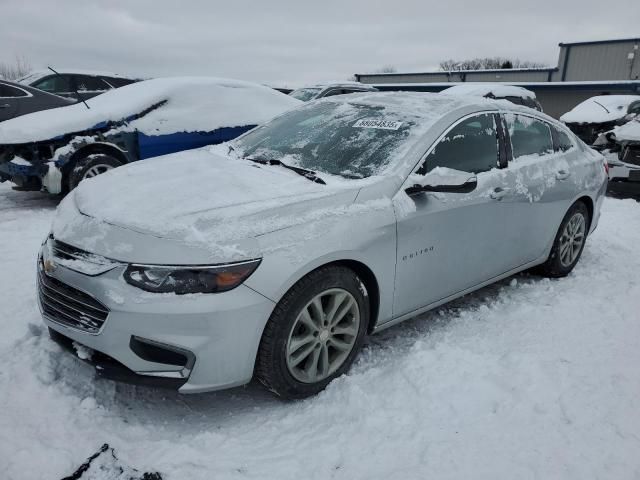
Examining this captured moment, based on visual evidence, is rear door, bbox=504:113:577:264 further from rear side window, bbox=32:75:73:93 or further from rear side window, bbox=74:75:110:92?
rear side window, bbox=32:75:73:93

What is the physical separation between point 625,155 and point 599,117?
4.87 metres

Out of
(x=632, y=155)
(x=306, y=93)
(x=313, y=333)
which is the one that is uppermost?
(x=306, y=93)

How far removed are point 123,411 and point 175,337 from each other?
0.64 meters

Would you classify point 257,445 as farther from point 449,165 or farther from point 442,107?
point 442,107

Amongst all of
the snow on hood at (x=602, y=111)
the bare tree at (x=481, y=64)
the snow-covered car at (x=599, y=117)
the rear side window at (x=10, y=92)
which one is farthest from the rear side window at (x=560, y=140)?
the bare tree at (x=481, y=64)

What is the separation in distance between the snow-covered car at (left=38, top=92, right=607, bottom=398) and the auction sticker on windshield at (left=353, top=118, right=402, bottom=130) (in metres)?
0.01

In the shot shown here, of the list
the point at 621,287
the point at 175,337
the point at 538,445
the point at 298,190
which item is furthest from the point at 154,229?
the point at 621,287

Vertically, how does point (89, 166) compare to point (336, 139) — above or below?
below

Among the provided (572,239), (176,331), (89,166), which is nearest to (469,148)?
(572,239)

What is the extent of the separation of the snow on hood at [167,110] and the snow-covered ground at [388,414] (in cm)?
301

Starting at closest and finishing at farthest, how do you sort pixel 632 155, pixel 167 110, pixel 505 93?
pixel 167 110 < pixel 632 155 < pixel 505 93

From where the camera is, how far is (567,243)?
4359 mm

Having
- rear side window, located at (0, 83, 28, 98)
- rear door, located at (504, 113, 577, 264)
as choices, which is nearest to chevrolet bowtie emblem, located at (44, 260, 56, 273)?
rear door, located at (504, 113, 577, 264)

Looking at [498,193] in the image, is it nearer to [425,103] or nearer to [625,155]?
[425,103]
